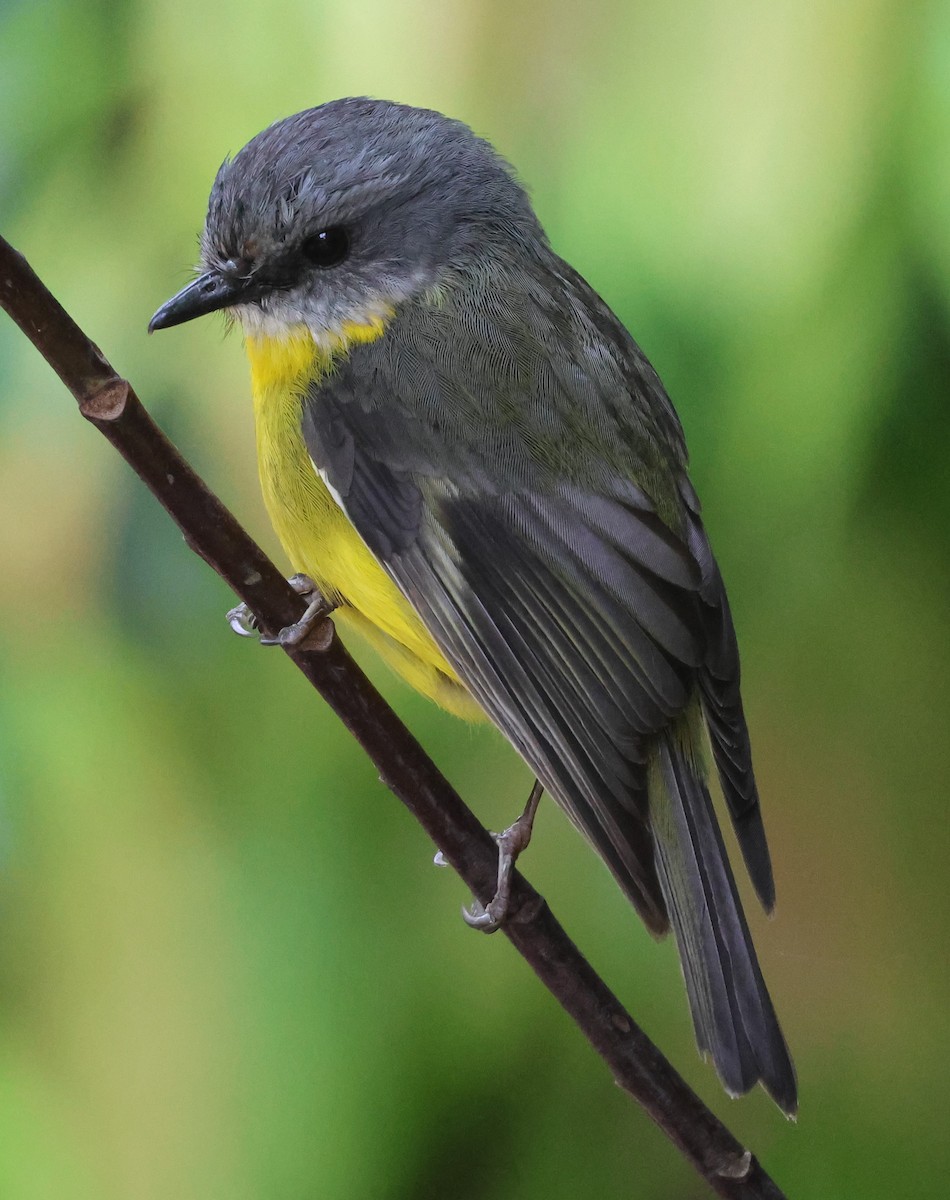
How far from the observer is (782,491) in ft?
5.12

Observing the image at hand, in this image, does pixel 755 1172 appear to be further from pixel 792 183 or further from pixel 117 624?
pixel 792 183

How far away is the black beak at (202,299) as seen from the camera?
1184 millimetres

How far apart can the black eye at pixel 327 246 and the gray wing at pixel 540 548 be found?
9 centimetres

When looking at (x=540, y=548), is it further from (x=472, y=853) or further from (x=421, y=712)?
(x=421, y=712)

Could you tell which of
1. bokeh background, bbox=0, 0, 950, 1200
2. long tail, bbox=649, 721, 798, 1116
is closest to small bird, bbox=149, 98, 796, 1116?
long tail, bbox=649, 721, 798, 1116

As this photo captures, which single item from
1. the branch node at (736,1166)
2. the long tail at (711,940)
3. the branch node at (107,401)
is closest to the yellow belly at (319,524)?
the long tail at (711,940)

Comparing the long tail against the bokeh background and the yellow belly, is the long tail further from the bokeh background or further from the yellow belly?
the bokeh background

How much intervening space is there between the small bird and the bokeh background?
1.01ft

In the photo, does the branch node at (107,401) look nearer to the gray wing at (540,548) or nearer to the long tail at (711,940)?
the gray wing at (540,548)

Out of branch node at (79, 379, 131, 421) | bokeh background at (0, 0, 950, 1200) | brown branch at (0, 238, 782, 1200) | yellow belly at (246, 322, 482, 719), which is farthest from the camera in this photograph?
bokeh background at (0, 0, 950, 1200)

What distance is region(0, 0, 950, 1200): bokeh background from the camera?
1.51 meters

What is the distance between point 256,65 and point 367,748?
94 cm

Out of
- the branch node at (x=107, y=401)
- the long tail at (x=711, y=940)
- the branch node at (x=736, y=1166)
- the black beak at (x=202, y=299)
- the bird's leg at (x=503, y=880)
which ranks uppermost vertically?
the branch node at (x=107, y=401)

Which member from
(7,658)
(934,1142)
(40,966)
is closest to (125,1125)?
(40,966)
